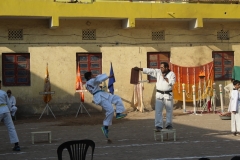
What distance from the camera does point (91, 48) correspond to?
24719 millimetres

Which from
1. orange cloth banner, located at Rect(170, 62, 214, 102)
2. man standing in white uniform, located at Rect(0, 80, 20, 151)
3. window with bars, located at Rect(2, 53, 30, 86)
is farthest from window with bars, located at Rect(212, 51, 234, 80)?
man standing in white uniform, located at Rect(0, 80, 20, 151)

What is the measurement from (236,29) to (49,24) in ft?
28.6

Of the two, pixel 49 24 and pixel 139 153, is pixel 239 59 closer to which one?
pixel 49 24

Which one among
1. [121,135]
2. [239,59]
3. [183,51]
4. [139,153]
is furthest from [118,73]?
[139,153]

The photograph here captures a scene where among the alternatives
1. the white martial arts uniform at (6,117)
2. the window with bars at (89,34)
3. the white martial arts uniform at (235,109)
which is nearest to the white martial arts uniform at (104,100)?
the white martial arts uniform at (6,117)

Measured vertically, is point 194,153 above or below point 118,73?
below

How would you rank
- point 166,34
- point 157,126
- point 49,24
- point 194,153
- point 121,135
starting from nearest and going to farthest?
point 194,153 → point 157,126 → point 121,135 → point 49,24 → point 166,34

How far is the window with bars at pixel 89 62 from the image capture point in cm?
2472

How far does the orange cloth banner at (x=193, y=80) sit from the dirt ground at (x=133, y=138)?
1870mm

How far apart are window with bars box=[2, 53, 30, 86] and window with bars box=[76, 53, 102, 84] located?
2.25 meters

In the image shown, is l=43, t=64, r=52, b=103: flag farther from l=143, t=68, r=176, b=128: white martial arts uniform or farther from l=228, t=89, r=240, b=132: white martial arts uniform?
l=228, t=89, r=240, b=132: white martial arts uniform

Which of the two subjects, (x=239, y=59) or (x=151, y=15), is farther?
(x=239, y=59)

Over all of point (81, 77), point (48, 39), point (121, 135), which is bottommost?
point (121, 135)

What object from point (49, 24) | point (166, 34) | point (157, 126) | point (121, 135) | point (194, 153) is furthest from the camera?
point (166, 34)
